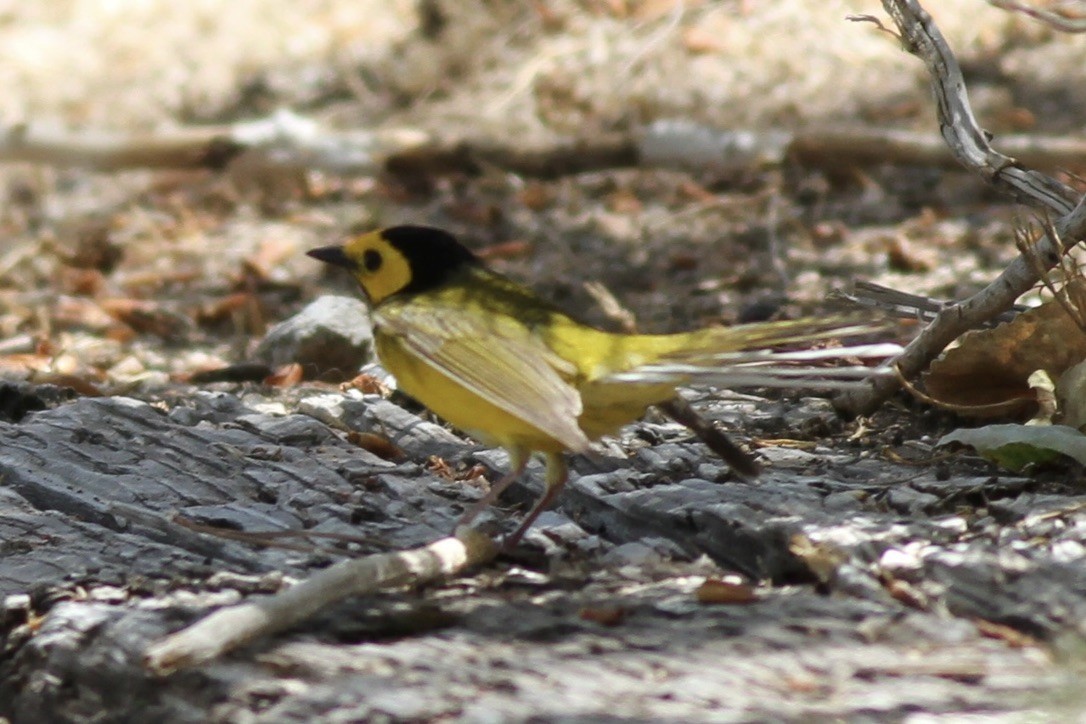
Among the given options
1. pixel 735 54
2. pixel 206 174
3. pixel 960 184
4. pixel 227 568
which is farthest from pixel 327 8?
pixel 227 568

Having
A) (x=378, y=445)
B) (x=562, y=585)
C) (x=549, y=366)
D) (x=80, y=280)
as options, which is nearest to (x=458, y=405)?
(x=549, y=366)

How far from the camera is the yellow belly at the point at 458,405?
355 centimetres

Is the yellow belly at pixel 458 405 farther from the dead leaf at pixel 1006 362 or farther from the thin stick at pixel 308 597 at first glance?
the dead leaf at pixel 1006 362

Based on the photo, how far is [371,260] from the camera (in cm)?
441

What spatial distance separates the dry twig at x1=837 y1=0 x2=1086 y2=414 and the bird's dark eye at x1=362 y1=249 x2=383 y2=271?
4.76ft

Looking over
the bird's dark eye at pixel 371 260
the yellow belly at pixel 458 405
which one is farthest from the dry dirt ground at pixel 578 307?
the bird's dark eye at pixel 371 260

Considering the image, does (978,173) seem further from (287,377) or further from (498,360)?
(287,377)

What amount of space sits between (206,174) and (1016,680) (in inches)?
288

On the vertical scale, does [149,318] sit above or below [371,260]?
below

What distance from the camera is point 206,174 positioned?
9.12 m

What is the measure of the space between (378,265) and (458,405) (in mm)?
827

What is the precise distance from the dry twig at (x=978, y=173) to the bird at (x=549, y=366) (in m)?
0.19

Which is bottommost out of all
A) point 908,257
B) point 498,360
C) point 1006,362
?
point 498,360

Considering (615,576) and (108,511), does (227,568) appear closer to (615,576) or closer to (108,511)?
(108,511)
